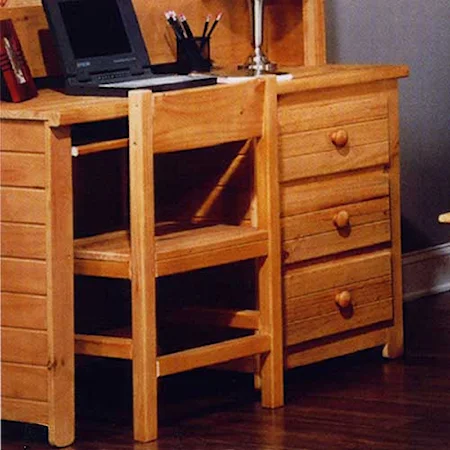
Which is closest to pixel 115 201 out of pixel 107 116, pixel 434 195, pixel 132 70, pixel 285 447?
pixel 132 70

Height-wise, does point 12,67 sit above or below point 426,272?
above

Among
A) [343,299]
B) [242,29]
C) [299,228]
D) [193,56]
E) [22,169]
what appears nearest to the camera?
[22,169]

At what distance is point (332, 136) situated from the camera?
3.53 meters

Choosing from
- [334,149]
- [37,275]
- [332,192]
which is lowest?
[37,275]

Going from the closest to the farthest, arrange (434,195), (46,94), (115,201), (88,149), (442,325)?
(88,149) < (46,94) < (115,201) < (442,325) < (434,195)

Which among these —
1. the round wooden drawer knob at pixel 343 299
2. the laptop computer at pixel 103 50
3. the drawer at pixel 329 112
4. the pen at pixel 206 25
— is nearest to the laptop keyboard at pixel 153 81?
the laptop computer at pixel 103 50

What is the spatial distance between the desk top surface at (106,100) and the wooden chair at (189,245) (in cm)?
7

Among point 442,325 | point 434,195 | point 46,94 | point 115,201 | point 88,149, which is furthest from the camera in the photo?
point 434,195

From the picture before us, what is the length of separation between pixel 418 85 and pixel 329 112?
1.00 m

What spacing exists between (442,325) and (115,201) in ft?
3.47

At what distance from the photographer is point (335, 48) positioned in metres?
4.18

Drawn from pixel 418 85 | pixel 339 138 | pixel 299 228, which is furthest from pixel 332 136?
pixel 418 85

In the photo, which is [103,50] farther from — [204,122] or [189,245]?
[189,245]

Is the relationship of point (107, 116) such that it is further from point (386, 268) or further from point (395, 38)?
point (395, 38)
